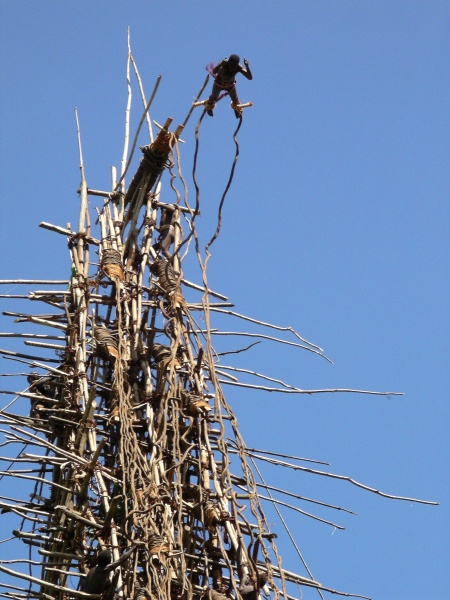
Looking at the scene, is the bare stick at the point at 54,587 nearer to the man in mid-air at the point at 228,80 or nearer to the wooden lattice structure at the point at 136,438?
the wooden lattice structure at the point at 136,438

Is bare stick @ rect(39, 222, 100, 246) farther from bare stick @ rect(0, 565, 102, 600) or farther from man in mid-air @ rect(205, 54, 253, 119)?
bare stick @ rect(0, 565, 102, 600)

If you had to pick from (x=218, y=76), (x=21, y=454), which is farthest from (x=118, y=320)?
(x=218, y=76)

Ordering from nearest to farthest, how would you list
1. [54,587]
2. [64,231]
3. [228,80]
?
[54,587] < [228,80] < [64,231]

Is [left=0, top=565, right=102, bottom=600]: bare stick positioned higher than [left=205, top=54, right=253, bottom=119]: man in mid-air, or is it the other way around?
[left=205, top=54, right=253, bottom=119]: man in mid-air

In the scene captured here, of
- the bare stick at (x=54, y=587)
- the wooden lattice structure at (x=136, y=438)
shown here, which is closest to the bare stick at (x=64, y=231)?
the wooden lattice structure at (x=136, y=438)

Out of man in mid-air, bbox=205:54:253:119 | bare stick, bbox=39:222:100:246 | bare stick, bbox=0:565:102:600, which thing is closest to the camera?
bare stick, bbox=0:565:102:600

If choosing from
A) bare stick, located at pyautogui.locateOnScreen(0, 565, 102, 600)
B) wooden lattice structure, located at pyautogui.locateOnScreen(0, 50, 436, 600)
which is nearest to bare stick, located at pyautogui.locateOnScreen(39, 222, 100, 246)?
wooden lattice structure, located at pyautogui.locateOnScreen(0, 50, 436, 600)

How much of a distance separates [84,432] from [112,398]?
0.75 ft

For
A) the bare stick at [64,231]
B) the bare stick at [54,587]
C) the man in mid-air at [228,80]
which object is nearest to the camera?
the bare stick at [54,587]

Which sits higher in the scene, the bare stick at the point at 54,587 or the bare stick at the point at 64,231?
the bare stick at the point at 64,231

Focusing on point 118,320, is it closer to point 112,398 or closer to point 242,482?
point 112,398

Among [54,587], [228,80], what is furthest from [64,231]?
[54,587]

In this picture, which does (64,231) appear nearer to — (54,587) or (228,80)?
(228,80)

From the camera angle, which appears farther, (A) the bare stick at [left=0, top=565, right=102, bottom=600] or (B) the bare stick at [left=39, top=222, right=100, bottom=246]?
(B) the bare stick at [left=39, top=222, right=100, bottom=246]
